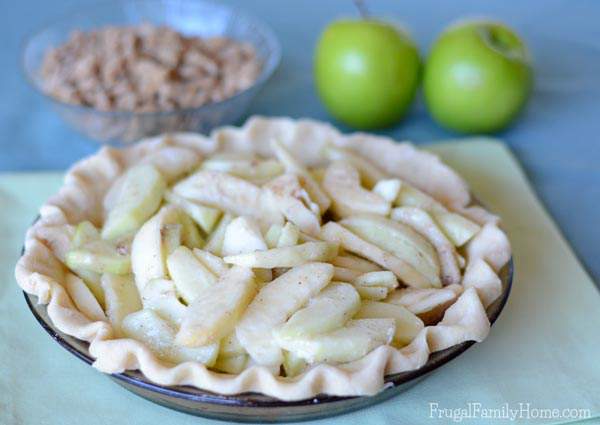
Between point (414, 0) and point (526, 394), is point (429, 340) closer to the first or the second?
point (526, 394)

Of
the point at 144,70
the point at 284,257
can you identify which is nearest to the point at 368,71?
the point at 144,70

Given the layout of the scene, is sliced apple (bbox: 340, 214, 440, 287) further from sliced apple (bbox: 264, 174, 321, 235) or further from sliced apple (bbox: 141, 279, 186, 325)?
sliced apple (bbox: 141, 279, 186, 325)

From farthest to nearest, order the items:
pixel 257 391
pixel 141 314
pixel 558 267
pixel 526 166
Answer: pixel 526 166 → pixel 558 267 → pixel 141 314 → pixel 257 391

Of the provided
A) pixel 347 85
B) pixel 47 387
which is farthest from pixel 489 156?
pixel 47 387

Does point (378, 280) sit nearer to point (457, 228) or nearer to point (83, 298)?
point (457, 228)

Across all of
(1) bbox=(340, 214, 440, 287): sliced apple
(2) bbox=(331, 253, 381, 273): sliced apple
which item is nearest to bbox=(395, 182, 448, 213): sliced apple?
(1) bbox=(340, 214, 440, 287): sliced apple

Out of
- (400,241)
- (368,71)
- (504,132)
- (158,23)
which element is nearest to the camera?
(400,241)
